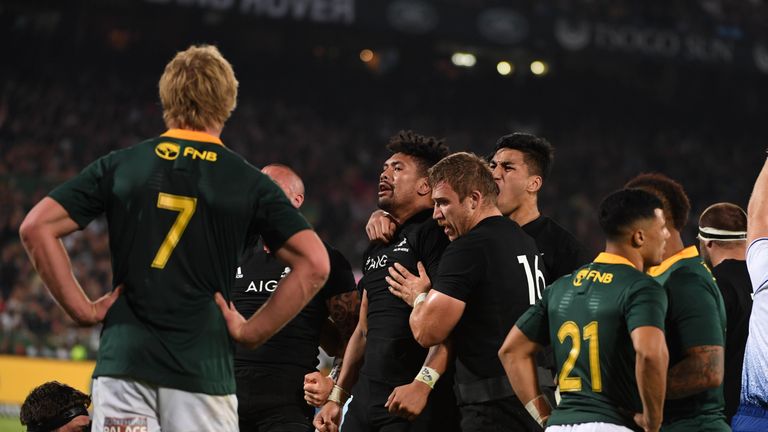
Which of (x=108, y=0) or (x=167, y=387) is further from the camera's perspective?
(x=108, y=0)

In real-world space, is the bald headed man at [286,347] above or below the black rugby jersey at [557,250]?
below

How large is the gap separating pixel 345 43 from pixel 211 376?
27.3m

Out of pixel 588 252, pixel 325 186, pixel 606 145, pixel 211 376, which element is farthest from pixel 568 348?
pixel 606 145

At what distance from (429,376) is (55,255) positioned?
237cm

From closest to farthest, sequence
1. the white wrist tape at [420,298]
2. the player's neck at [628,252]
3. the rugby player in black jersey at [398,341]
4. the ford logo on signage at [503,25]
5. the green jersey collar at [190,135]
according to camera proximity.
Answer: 1. the green jersey collar at [190,135]
2. the player's neck at [628,252]
3. the white wrist tape at [420,298]
4. the rugby player in black jersey at [398,341]
5. the ford logo on signage at [503,25]

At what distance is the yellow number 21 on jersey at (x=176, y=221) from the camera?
12.5 feet

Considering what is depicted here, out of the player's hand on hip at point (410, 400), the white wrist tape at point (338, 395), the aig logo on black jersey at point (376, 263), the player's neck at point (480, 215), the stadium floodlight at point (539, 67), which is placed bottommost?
the white wrist tape at point (338, 395)

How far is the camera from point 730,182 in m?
29.8

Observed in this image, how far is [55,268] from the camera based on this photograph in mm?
3725

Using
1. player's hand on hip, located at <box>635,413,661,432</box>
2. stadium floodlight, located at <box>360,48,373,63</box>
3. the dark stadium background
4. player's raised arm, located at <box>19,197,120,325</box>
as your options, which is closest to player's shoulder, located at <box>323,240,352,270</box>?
player's hand on hip, located at <box>635,413,661,432</box>

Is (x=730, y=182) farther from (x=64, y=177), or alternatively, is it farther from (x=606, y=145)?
(x=64, y=177)

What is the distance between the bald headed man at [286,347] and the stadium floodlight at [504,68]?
1032 inches

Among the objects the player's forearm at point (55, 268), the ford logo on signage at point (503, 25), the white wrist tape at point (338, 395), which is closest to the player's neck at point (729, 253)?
the white wrist tape at point (338, 395)

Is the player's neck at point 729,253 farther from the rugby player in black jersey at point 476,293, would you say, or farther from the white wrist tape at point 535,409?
the white wrist tape at point 535,409
